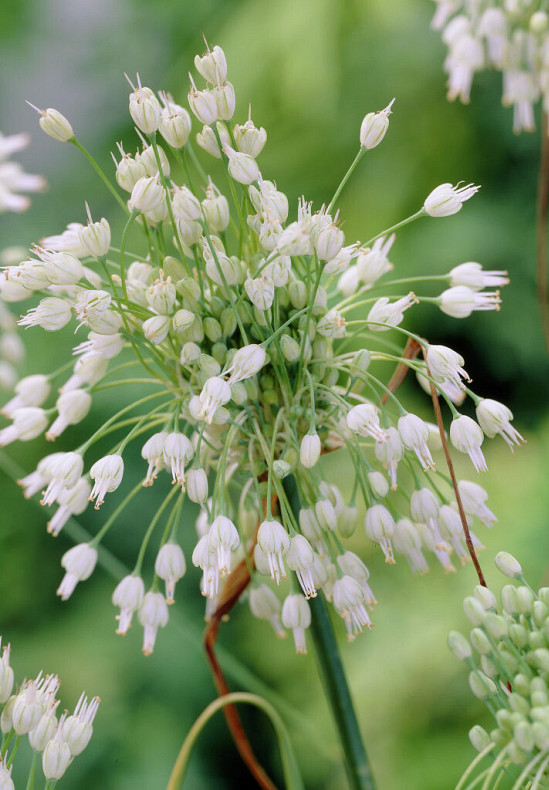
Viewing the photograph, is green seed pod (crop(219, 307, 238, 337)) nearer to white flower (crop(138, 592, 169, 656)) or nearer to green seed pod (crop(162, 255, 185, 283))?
green seed pod (crop(162, 255, 185, 283))

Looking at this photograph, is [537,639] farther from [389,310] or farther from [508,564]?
[389,310]

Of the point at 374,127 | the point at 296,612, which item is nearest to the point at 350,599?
the point at 296,612

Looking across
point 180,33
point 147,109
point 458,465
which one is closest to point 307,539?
point 147,109

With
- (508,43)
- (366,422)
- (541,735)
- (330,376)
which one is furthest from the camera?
(508,43)

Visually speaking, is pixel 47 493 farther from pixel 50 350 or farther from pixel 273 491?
pixel 50 350

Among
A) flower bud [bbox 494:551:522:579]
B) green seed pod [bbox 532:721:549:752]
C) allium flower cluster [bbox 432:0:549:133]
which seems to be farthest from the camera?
allium flower cluster [bbox 432:0:549:133]

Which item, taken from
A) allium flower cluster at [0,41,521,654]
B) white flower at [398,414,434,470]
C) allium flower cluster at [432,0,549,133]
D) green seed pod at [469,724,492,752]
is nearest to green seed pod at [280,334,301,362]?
allium flower cluster at [0,41,521,654]
